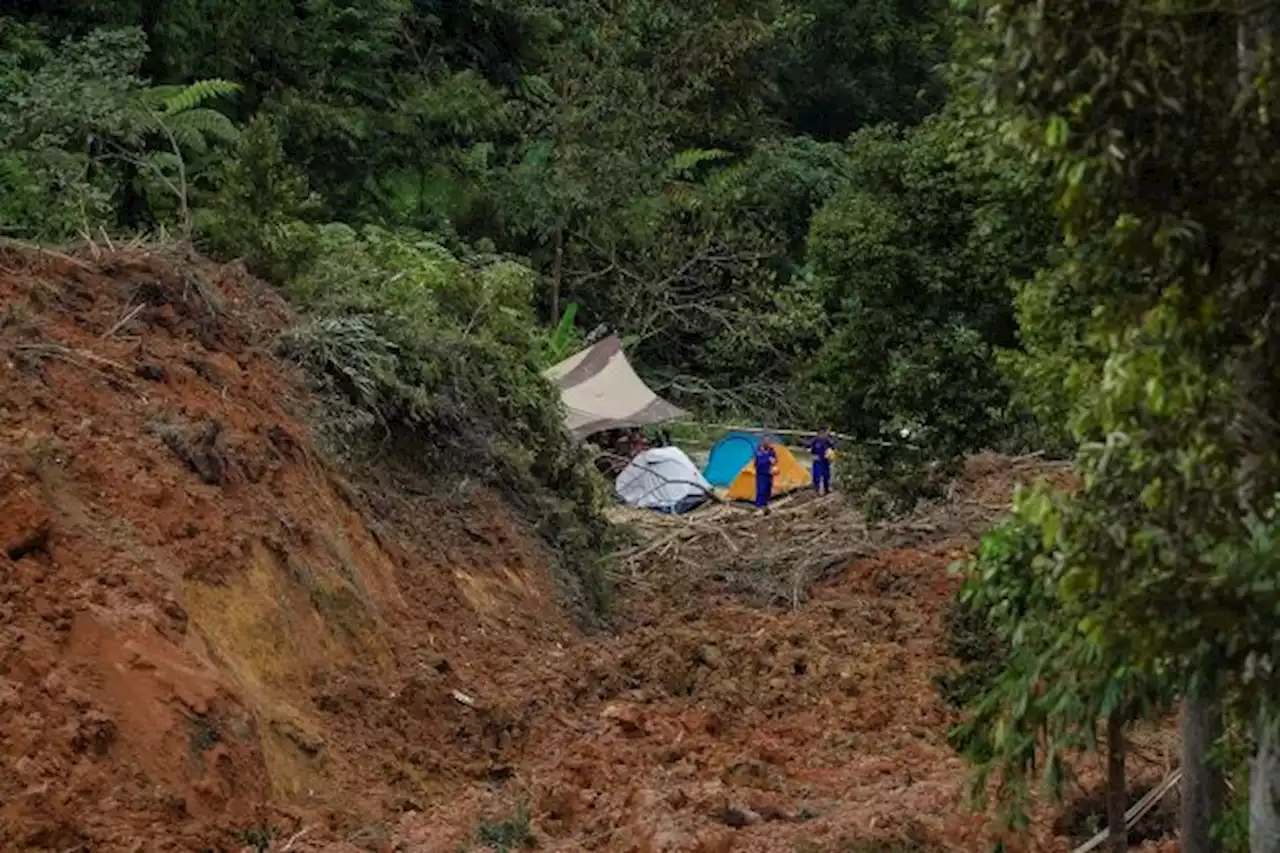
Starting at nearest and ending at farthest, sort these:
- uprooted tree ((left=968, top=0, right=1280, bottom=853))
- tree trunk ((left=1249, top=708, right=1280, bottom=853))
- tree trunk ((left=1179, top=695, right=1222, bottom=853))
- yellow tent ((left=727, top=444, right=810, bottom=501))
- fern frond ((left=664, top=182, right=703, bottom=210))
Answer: uprooted tree ((left=968, top=0, right=1280, bottom=853)) < tree trunk ((left=1249, top=708, right=1280, bottom=853)) < tree trunk ((left=1179, top=695, right=1222, bottom=853)) < yellow tent ((left=727, top=444, right=810, bottom=501)) < fern frond ((left=664, top=182, right=703, bottom=210))

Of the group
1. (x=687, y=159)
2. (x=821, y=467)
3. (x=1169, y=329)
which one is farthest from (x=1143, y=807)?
(x=687, y=159)

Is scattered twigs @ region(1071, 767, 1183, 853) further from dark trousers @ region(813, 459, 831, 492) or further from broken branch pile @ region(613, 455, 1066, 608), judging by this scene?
dark trousers @ region(813, 459, 831, 492)

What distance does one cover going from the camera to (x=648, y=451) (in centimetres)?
2523

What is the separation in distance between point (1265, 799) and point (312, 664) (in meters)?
6.98

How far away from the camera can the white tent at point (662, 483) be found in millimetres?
23641

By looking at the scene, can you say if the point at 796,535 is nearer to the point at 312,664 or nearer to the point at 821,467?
the point at 821,467

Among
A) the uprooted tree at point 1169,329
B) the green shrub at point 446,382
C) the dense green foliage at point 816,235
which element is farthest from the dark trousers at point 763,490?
the uprooted tree at point 1169,329

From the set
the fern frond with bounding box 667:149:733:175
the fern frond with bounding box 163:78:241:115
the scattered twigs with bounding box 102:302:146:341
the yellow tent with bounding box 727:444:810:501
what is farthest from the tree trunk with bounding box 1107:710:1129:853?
the fern frond with bounding box 667:149:733:175

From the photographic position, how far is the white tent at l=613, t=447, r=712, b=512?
77.6ft

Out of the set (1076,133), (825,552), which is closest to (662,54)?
(825,552)

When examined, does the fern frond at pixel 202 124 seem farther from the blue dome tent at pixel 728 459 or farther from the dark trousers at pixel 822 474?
the dark trousers at pixel 822 474

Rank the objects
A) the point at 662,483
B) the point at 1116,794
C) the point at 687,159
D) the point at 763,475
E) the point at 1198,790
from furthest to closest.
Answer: the point at 687,159, the point at 662,483, the point at 763,475, the point at 1116,794, the point at 1198,790

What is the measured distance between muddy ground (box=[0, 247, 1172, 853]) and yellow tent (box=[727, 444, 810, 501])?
874 centimetres

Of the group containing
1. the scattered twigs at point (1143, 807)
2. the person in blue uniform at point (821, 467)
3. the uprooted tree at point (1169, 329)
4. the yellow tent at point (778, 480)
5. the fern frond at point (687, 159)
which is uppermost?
the uprooted tree at point (1169, 329)
